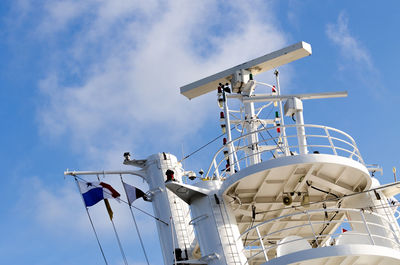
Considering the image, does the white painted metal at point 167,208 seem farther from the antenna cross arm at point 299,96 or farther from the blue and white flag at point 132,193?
the antenna cross arm at point 299,96

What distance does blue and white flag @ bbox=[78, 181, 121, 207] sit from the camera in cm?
2009

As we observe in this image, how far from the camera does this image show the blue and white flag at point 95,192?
20094 mm

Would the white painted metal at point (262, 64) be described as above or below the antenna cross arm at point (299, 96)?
above

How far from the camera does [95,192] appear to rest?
66.2 ft

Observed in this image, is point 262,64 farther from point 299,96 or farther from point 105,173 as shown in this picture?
point 105,173

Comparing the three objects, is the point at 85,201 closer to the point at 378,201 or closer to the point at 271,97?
the point at 271,97

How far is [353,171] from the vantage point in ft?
55.4

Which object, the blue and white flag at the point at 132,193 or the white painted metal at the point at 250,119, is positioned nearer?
the white painted metal at the point at 250,119

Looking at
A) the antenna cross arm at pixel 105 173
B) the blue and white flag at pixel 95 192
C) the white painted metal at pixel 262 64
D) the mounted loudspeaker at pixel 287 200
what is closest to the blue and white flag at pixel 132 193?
the blue and white flag at pixel 95 192

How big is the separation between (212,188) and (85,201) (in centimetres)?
476

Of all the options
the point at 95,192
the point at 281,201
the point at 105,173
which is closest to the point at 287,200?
the point at 281,201

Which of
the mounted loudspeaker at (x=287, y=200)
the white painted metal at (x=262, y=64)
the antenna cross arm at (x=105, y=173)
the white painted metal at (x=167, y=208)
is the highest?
the white painted metal at (x=262, y=64)

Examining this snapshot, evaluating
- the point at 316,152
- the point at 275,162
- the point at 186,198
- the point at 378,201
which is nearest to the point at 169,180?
the point at 186,198

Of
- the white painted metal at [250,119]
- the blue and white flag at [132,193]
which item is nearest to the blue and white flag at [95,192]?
the blue and white flag at [132,193]
